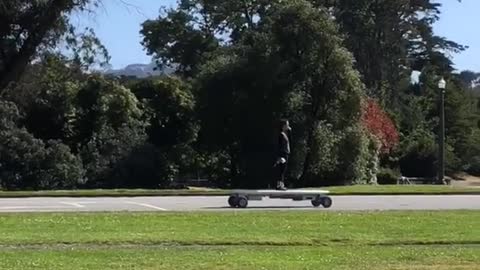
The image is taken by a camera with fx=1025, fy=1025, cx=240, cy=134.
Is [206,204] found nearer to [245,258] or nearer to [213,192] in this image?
[213,192]

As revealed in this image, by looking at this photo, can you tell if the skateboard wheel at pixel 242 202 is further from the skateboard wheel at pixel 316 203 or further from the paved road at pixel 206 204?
the skateboard wheel at pixel 316 203

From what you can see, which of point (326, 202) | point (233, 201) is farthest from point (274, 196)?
point (326, 202)

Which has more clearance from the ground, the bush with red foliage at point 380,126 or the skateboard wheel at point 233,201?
the bush with red foliage at point 380,126

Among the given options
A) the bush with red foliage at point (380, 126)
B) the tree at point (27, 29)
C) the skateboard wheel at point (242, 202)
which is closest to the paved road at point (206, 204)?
the skateboard wheel at point (242, 202)

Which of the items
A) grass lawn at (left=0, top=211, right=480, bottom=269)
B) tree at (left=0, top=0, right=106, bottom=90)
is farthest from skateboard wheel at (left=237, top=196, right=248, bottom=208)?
tree at (left=0, top=0, right=106, bottom=90)

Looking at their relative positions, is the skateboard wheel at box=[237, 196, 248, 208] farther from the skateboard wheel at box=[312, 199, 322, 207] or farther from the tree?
the tree

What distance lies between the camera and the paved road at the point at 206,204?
78.4ft

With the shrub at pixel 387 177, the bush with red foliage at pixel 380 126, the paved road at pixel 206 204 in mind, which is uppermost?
the bush with red foliage at pixel 380 126

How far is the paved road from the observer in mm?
23906

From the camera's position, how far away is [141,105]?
162 ft

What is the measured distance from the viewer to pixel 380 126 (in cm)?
4959

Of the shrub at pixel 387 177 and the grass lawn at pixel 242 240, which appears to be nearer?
the grass lawn at pixel 242 240

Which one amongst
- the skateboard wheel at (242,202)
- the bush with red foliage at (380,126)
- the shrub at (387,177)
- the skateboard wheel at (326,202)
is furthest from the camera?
the shrub at (387,177)

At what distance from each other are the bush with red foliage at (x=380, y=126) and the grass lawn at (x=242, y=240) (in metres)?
26.4
